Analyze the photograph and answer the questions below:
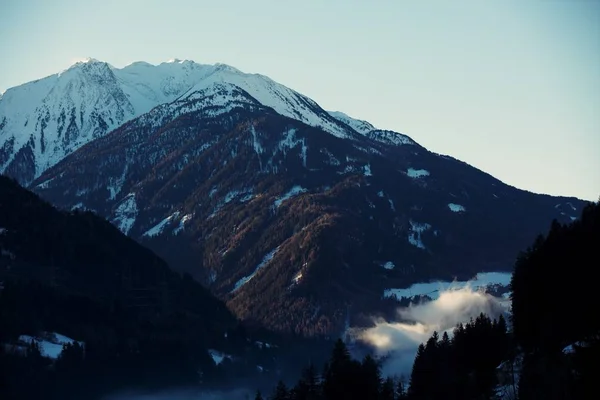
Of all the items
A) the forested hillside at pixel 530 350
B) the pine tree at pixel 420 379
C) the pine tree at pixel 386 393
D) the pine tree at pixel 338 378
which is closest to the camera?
the forested hillside at pixel 530 350

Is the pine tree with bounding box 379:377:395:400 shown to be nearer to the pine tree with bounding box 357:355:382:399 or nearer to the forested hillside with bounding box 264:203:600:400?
the forested hillside with bounding box 264:203:600:400

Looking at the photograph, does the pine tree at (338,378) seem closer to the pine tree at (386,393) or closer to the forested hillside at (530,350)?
the forested hillside at (530,350)

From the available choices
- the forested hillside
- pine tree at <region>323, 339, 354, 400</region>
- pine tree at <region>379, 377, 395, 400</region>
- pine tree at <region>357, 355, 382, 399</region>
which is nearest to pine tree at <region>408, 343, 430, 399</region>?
the forested hillside

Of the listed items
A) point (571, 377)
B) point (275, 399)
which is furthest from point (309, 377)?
point (571, 377)

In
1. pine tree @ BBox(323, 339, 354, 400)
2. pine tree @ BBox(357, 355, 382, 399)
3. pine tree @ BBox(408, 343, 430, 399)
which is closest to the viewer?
pine tree @ BBox(408, 343, 430, 399)

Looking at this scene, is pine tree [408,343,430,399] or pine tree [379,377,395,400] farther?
pine tree [379,377,395,400]

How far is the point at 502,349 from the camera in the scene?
Answer: 14138cm

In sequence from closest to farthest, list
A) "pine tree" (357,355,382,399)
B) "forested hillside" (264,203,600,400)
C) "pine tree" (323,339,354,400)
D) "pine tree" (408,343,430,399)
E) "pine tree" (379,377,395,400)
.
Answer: "forested hillside" (264,203,600,400)
"pine tree" (408,343,430,399)
"pine tree" (379,377,395,400)
"pine tree" (357,355,382,399)
"pine tree" (323,339,354,400)

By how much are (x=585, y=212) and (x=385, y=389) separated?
119 ft

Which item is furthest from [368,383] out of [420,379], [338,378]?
[420,379]

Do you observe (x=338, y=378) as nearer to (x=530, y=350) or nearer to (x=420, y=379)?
(x=420, y=379)

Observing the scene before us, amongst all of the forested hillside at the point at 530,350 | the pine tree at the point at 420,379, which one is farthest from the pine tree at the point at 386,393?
the pine tree at the point at 420,379

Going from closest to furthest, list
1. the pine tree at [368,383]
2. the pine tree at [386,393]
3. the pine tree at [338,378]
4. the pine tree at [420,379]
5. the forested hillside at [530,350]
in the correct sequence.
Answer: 1. the forested hillside at [530,350]
2. the pine tree at [420,379]
3. the pine tree at [386,393]
4. the pine tree at [368,383]
5. the pine tree at [338,378]

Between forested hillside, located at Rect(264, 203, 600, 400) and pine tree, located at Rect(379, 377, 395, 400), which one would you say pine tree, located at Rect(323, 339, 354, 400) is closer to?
forested hillside, located at Rect(264, 203, 600, 400)
